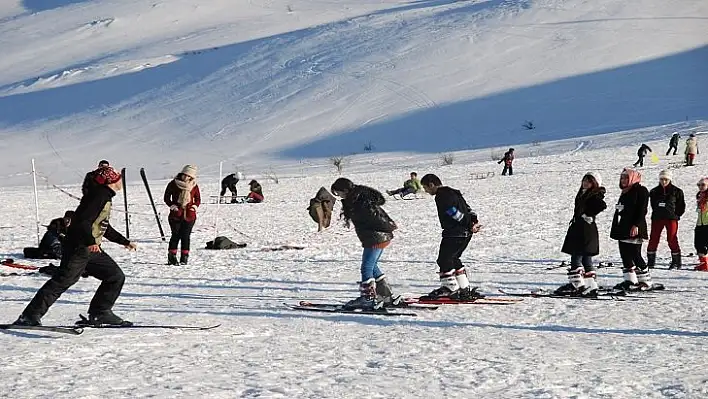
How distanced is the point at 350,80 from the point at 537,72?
580 inches

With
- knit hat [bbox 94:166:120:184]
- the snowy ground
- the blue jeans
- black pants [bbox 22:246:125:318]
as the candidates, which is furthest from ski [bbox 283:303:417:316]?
knit hat [bbox 94:166:120:184]

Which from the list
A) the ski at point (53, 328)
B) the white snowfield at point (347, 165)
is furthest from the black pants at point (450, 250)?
the ski at point (53, 328)

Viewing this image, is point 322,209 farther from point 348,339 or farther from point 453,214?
point 348,339

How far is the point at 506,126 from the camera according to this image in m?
61.9

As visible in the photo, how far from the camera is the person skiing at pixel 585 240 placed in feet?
33.4

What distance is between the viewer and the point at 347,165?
48.3m

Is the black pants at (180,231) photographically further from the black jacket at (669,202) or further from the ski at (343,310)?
the black jacket at (669,202)

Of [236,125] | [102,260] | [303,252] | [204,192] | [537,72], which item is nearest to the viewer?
[102,260]

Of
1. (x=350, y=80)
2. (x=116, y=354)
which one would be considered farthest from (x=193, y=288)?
(x=350, y=80)

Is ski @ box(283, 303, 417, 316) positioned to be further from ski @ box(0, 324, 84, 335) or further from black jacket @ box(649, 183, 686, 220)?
black jacket @ box(649, 183, 686, 220)

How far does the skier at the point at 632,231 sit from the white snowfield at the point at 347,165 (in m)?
0.51

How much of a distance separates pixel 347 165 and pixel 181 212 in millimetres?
34441

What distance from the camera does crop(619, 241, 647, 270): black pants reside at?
1066 cm

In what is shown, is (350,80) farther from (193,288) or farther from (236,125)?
(193,288)
